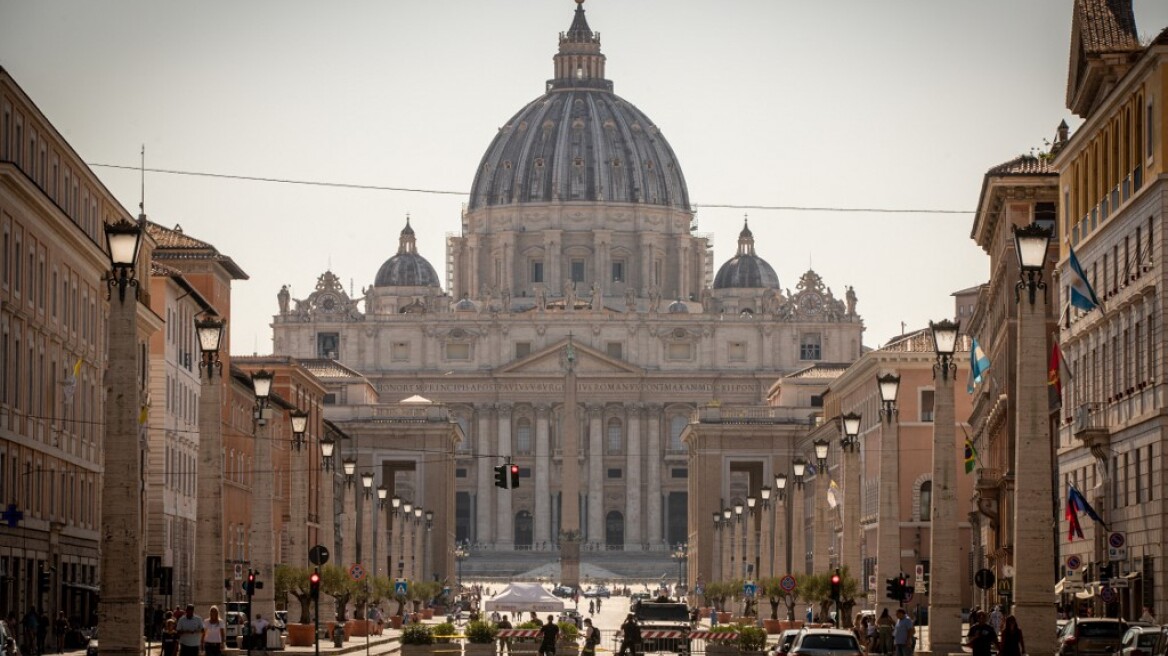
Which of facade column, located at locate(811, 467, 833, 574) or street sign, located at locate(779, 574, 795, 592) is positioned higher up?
facade column, located at locate(811, 467, 833, 574)

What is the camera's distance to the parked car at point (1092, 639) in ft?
129

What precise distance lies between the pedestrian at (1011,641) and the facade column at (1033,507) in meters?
0.57

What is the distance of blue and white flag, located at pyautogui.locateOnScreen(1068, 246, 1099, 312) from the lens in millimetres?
47312

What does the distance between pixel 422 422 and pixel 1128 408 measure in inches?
5234

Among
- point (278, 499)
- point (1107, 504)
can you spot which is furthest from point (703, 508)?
point (1107, 504)

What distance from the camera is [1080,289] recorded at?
48.4 metres

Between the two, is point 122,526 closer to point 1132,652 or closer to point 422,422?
point 1132,652

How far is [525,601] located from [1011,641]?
146 ft

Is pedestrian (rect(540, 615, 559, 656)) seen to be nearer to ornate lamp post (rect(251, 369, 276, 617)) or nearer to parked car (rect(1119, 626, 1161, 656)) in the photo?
ornate lamp post (rect(251, 369, 276, 617))

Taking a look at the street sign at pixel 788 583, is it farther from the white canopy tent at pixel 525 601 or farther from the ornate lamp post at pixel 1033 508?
the ornate lamp post at pixel 1033 508

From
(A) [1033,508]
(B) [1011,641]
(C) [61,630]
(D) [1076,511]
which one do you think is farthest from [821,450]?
(B) [1011,641]

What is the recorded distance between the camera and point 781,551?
8388cm

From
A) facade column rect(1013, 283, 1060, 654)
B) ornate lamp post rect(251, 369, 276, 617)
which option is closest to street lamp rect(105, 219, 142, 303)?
facade column rect(1013, 283, 1060, 654)

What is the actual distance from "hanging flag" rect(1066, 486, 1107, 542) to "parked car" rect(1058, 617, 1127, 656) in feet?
35.8
